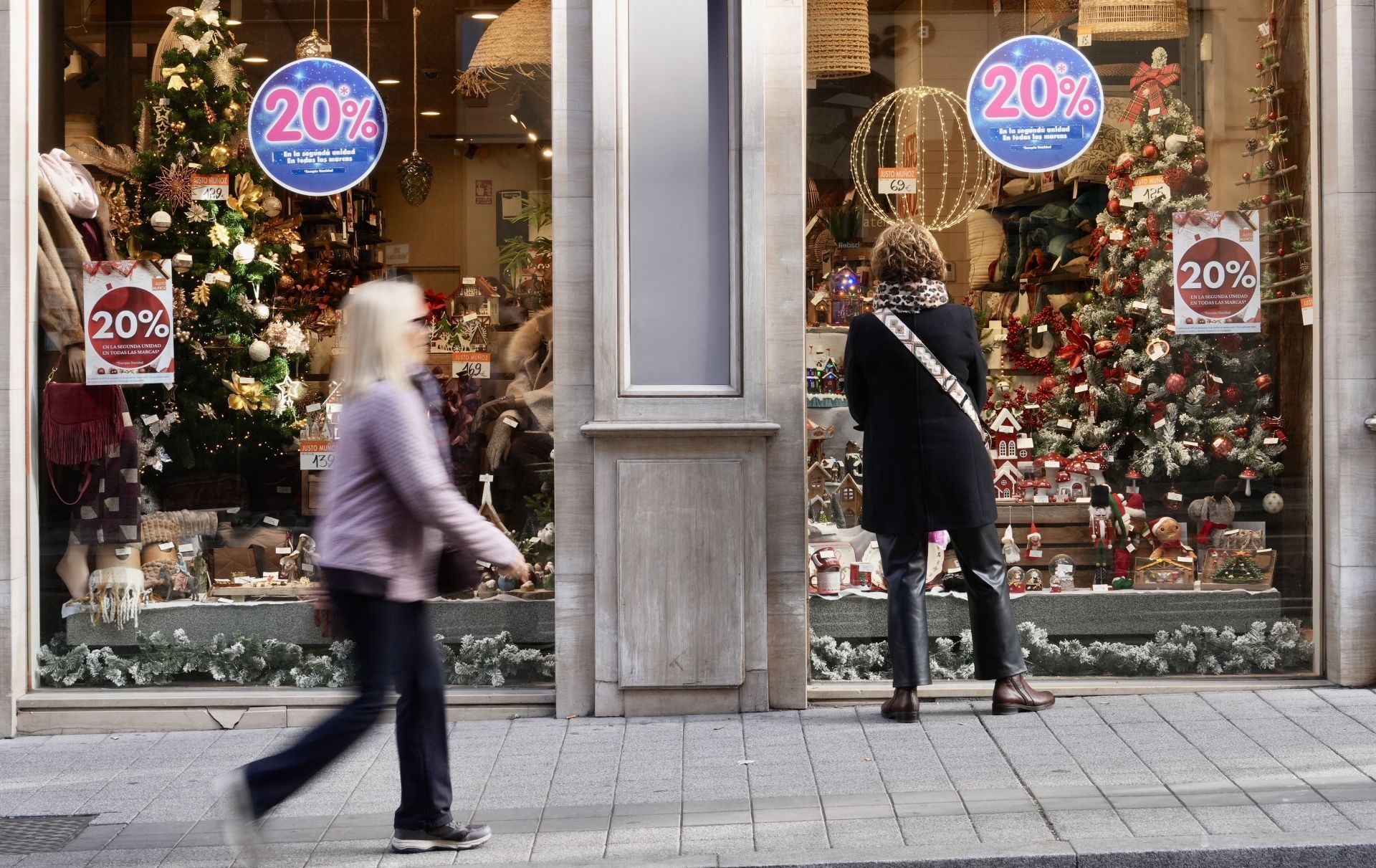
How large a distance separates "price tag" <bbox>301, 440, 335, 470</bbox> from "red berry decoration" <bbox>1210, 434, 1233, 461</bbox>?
4251 mm

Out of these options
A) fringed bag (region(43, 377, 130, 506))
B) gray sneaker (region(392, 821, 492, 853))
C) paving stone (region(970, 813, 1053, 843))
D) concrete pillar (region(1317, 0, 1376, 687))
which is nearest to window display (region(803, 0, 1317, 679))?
concrete pillar (region(1317, 0, 1376, 687))

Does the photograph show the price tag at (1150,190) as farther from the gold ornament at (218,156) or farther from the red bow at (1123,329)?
the gold ornament at (218,156)

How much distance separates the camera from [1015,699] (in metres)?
6.42

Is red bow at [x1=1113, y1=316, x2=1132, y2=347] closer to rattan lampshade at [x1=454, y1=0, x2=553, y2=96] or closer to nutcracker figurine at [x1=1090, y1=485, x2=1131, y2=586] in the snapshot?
nutcracker figurine at [x1=1090, y1=485, x2=1131, y2=586]

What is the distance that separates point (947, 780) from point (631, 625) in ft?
5.59

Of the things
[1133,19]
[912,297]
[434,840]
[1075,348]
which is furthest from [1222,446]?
[434,840]

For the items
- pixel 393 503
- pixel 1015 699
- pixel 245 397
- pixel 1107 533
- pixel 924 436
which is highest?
pixel 245 397

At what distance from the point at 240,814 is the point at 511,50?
3985 mm

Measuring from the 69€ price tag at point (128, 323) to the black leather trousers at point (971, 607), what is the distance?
3508 mm

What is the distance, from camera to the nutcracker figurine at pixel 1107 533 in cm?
718

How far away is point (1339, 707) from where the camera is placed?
6.37 metres

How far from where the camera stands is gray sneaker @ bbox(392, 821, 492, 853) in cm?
474

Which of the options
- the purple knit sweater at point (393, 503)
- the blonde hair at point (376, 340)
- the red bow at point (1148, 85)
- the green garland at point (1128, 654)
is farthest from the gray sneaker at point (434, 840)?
the red bow at point (1148, 85)

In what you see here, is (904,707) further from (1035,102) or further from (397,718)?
(1035,102)
